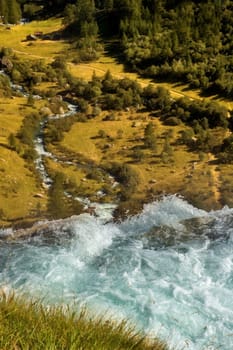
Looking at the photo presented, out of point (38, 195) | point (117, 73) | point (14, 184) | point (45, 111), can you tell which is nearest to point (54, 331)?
point (38, 195)

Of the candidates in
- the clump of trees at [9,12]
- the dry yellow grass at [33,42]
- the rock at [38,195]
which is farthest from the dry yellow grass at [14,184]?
the clump of trees at [9,12]

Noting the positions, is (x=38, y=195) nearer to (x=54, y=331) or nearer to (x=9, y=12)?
(x=54, y=331)

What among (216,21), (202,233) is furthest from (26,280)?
(216,21)

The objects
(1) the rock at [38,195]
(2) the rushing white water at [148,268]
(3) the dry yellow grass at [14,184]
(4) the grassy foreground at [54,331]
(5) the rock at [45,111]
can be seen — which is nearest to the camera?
(4) the grassy foreground at [54,331]

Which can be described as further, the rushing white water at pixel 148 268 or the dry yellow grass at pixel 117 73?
the dry yellow grass at pixel 117 73

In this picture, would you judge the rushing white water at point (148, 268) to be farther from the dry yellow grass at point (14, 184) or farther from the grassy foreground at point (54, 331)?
the grassy foreground at point (54, 331)

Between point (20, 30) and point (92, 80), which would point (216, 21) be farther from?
point (20, 30)
